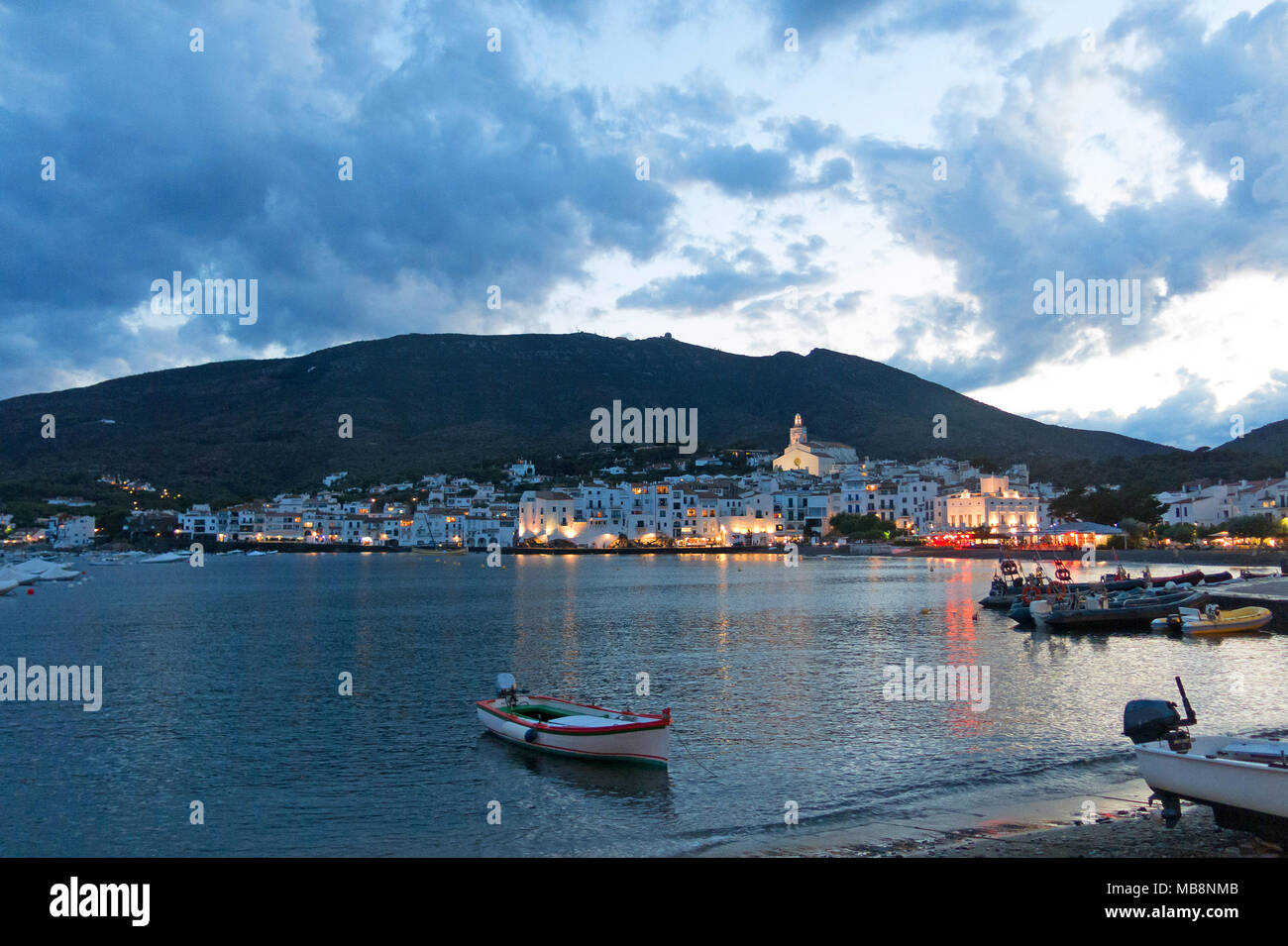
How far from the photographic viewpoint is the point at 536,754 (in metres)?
13.4

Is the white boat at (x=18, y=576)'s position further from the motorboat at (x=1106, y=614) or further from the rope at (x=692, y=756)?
the motorboat at (x=1106, y=614)

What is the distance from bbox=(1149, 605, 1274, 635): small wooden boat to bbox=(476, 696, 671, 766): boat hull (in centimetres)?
2065

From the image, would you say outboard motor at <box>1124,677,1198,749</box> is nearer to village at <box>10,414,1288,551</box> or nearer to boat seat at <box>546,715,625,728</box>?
boat seat at <box>546,715,625,728</box>

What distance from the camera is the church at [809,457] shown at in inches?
5098

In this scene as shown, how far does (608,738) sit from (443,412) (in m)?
156

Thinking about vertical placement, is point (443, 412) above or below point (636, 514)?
above

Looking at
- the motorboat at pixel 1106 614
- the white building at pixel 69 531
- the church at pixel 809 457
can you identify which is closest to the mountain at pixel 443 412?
the church at pixel 809 457

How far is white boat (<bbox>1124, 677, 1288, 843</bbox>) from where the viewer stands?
790 cm

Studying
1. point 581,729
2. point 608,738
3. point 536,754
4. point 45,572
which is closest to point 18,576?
point 45,572

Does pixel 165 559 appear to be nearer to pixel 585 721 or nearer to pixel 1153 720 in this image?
pixel 585 721

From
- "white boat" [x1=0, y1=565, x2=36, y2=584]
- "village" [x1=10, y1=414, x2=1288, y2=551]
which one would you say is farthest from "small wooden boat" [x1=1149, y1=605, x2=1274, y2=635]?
"village" [x1=10, y1=414, x2=1288, y2=551]

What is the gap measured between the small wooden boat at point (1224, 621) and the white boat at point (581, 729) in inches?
806
